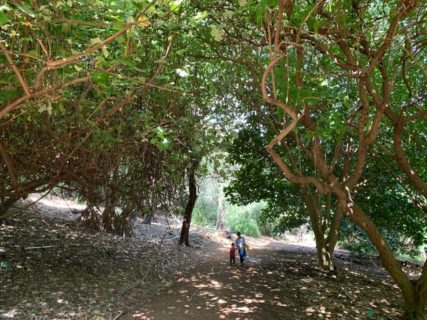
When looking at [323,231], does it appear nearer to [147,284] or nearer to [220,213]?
[147,284]

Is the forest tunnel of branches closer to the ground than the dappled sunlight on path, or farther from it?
farther from it

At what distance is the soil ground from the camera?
7203mm

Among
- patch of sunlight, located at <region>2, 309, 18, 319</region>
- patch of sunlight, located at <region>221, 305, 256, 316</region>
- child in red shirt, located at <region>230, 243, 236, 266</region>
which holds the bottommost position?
patch of sunlight, located at <region>2, 309, 18, 319</region>

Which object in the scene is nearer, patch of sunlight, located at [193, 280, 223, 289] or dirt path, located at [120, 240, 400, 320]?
dirt path, located at [120, 240, 400, 320]

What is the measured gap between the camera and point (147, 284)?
930 centimetres

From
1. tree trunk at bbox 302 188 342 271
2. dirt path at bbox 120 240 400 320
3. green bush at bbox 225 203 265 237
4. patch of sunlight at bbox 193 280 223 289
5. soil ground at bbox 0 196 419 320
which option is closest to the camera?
soil ground at bbox 0 196 419 320

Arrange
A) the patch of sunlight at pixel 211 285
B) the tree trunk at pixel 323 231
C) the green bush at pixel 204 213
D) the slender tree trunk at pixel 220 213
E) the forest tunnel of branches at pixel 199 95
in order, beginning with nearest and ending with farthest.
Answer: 1. the forest tunnel of branches at pixel 199 95
2. the patch of sunlight at pixel 211 285
3. the tree trunk at pixel 323 231
4. the slender tree trunk at pixel 220 213
5. the green bush at pixel 204 213

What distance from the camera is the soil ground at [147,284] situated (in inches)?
284

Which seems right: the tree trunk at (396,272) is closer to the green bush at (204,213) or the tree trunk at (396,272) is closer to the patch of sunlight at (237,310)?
the patch of sunlight at (237,310)

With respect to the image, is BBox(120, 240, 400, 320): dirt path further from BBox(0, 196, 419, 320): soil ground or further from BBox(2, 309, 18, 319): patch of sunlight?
BBox(2, 309, 18, 319): patch of sunlight

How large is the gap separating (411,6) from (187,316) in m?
6.31

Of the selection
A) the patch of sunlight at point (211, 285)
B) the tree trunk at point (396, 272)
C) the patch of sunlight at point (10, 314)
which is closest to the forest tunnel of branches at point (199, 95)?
the tree trunk at point (396, 272)

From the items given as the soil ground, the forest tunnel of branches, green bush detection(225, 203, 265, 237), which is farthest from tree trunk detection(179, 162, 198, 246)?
green bush detection(225, 203, 265, 237)

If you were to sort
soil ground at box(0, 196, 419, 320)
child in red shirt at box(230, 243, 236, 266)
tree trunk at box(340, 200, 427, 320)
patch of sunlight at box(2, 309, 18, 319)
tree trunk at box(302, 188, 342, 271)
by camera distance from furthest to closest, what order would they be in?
child in red shirt at box(230, 243, 236, 266), tree trunk at box(302, 188, 342, 271), soil ground at box(0, 196, 419, 320), tree trunk at box(340, 200, 427, 320), patch of sunlight at box(2, 309, 18, 319)
